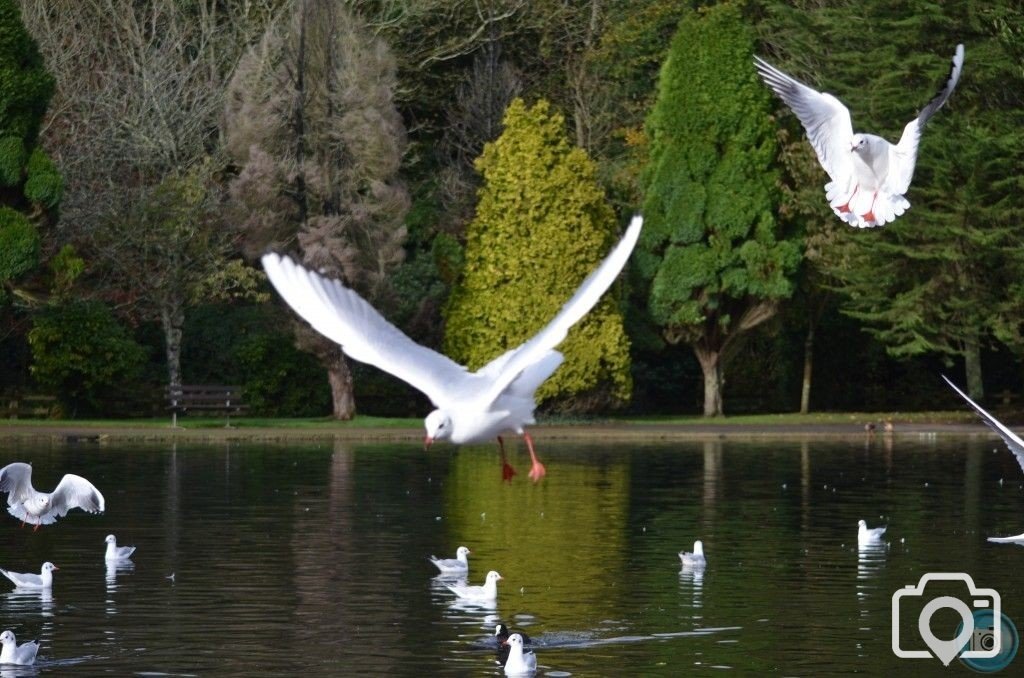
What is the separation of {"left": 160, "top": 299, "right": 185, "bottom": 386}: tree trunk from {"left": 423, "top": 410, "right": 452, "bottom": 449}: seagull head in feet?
103

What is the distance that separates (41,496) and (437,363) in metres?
7.50

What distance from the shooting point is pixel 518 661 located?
15.6 meters

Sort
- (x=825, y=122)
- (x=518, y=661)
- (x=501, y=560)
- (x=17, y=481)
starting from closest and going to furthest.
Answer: (x=518, y=661) → (x=825, y=122) → (x=17, y=481) → (x=501, y=560)

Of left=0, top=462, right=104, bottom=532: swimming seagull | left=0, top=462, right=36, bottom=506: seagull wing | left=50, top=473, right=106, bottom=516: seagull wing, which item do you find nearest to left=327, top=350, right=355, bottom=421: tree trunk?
left=0, top=462, right=104, bottom=532: swimming seagull

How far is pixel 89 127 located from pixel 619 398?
13178mm

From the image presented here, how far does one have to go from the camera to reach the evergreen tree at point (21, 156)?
141 ft

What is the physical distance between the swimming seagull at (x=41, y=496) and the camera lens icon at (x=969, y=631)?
319 inches

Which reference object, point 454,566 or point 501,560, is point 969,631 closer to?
point 454,566

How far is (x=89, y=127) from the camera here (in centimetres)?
4719

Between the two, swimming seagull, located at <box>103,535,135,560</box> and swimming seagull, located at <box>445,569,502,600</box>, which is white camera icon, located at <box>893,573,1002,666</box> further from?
swimming seagull, located at <box>103,535,135,560</box>

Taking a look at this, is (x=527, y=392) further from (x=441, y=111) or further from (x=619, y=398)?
(x=441, y=111)

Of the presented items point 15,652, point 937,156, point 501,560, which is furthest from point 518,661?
point 937,156

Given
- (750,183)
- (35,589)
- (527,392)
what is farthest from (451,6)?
(527,392)

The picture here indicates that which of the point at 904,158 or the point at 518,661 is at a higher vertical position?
the point at 904,158
